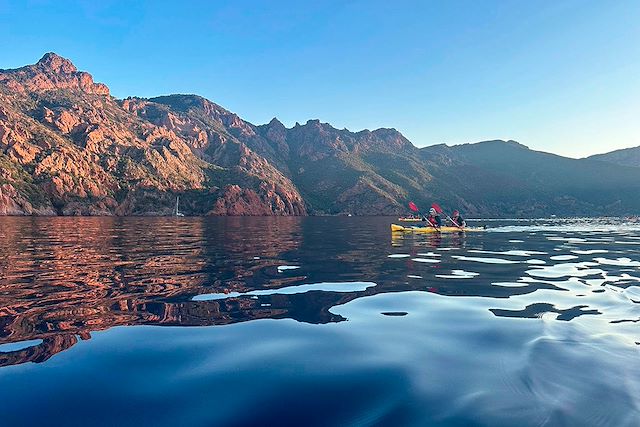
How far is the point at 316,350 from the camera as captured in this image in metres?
8.56

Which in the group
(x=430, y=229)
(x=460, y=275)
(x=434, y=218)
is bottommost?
(x=460, y=275)

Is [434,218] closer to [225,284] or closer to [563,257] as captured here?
[563,257]

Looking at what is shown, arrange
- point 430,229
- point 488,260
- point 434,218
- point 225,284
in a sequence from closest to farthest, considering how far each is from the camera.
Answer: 1. point 225,284
2. point 488,260
3. point 434,218
4. point 430,229

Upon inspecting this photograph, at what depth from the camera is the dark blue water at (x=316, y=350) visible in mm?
5812

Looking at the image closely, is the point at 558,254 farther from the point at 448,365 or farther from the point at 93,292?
the point at 93,292

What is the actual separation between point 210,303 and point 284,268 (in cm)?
870

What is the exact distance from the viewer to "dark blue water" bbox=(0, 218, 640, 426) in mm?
5812

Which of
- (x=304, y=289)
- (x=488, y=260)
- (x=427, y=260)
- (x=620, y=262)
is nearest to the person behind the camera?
(x=304, y=289)

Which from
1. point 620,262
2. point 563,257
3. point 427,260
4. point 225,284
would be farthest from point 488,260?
point 225,284

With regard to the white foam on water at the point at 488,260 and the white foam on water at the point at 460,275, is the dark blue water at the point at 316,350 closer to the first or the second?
the white foam on water at the point at 460,275

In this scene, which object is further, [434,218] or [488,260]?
[434,218]

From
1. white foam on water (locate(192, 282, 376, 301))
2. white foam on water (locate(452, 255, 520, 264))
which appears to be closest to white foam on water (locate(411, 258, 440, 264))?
white foam on water (locate(452, 255, 520, 264))

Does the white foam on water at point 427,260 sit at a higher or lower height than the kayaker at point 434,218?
lower

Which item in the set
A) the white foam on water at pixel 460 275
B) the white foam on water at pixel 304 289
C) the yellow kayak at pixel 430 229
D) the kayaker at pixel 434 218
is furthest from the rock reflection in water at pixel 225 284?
the yellow kayak at pixel 430 229
